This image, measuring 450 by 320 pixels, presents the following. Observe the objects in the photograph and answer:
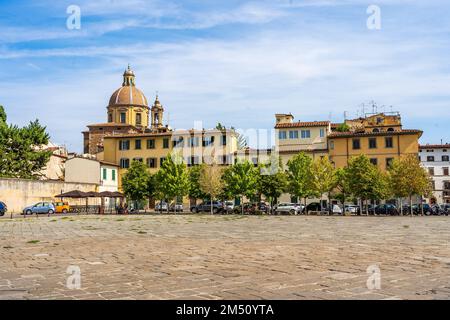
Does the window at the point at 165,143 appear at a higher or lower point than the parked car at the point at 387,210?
higher

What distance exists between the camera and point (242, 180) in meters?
41.5

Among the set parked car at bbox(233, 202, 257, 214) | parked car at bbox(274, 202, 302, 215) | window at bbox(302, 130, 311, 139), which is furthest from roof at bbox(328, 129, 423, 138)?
parked car at bbox(233, 202, 257, 214)

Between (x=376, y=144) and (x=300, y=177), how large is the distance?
13085 mm

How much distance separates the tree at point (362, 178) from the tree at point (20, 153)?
1372 inches

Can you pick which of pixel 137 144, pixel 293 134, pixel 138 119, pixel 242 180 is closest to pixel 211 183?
pixel 242 180

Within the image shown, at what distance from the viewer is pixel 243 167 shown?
41812 millimetres

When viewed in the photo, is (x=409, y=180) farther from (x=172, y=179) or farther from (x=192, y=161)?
(x=192, y=161)

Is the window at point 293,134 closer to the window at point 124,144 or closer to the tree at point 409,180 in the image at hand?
the tree at point 409,180

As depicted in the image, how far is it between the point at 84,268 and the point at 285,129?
46202 millimetres

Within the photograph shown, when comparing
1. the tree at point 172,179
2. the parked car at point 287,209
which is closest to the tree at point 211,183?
the tree at point 172,179

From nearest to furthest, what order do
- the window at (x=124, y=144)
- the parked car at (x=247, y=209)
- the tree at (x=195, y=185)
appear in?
the parked car at (x=247, y=209)
the tree at (x=195, y=185)
the window at (x=124, y=144)

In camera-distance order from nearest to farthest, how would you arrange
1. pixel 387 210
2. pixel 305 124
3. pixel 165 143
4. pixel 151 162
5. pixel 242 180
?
pixel 387 210, pixel 242 180, pixel 305 124, pixel 165 143, pixel 151 162

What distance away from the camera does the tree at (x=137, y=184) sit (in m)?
44.8
